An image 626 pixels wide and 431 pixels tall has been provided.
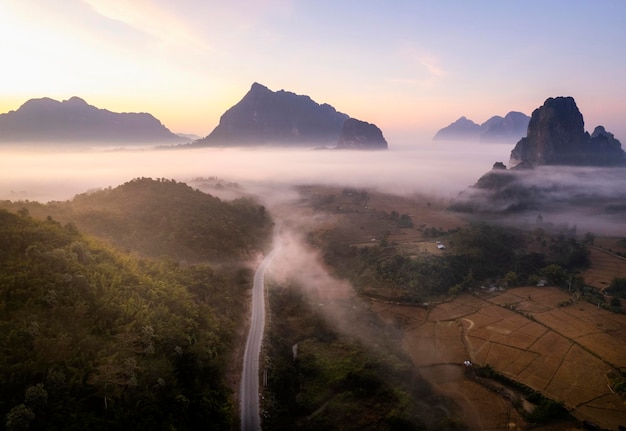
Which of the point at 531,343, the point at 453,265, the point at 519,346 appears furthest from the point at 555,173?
the point at 519,346

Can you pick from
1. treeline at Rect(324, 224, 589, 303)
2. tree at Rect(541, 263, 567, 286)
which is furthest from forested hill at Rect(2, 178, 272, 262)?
tree at Rect(541, 263, 567, 286)

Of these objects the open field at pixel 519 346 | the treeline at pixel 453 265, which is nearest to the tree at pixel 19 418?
the open field at pixel 519 346

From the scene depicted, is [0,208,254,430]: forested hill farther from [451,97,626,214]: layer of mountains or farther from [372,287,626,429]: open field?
[451,97,626,214]: layer of mountains

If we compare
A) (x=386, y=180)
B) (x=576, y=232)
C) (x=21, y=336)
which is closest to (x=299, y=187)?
(x=386, y=180)

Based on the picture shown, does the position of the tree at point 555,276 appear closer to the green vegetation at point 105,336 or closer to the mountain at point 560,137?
the green vegetation at point 105,336

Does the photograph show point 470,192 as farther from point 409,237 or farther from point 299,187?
point 299,187

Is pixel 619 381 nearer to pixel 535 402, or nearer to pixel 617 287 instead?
pixel 535 402

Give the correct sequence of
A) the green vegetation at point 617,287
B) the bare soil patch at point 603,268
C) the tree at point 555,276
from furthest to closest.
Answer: the bare soil patch at point 603,268 → the tree at point 555,276 → the green vegetation at point 617,287
